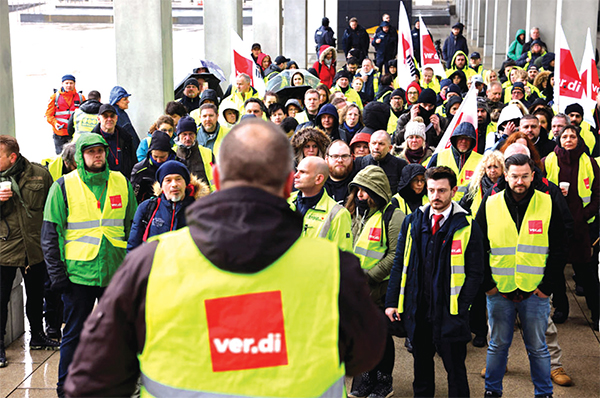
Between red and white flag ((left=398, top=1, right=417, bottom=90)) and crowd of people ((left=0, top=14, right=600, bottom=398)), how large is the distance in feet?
7.16

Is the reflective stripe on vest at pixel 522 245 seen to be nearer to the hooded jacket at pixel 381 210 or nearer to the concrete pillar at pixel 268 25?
the hooded jacket at pixel 381 210

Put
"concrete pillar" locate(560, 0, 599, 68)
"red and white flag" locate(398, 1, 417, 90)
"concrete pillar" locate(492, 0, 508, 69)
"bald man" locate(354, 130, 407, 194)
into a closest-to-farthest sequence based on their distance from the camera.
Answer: "bald man" locate(354, 130, 407, 194), "red and white flag" locate(398, 1, 417, 90), "concrete pillar" locate(560, 0, 599, 68), "concrete pillar" locate(492, 0, 508, 69)

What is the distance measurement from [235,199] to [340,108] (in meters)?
8.73

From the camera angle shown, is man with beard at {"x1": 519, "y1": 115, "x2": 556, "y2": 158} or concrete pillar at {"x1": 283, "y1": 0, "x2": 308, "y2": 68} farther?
concrete pillar at {"x1": 283, "y1": 0, "x2": 308, "y2": 68}

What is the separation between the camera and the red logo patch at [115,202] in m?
6.32

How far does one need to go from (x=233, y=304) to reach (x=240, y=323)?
62 mm

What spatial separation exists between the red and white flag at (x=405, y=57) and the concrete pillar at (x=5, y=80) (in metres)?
7.58

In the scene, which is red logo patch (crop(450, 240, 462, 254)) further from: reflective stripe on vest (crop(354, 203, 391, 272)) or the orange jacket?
the orange jacket

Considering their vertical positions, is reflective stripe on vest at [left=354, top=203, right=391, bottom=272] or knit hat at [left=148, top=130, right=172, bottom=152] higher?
knit hat at [left=148, top=130, right=172, bottom=152]

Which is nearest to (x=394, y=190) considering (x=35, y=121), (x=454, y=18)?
(x=35, y=121)

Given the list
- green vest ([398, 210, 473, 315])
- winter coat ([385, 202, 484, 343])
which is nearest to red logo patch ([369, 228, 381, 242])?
winter coat ([385, 202, 484, 343])

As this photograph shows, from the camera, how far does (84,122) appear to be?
398 inches

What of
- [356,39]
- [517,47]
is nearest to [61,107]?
[356,39]

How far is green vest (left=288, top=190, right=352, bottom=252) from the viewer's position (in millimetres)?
5781
